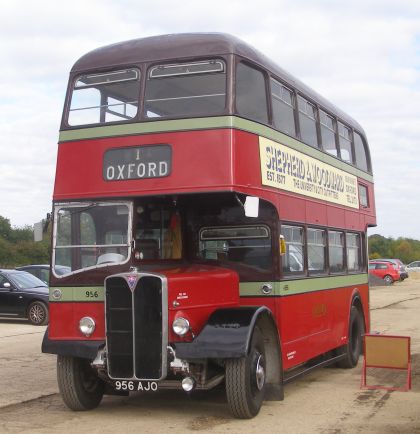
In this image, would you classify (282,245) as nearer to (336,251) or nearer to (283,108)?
(283,108)

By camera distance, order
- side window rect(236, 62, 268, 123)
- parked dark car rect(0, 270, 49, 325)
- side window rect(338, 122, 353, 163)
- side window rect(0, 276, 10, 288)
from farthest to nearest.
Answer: side window rect(0, 276, 10, 288)
parked dark car rect(0, 270, 49, 325)
side window rect(338, 122, 353, 163)
side window rect(236, 62, 268, 123)

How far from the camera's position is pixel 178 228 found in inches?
390

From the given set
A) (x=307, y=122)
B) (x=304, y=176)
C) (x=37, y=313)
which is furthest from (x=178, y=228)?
(x=37, y=313)

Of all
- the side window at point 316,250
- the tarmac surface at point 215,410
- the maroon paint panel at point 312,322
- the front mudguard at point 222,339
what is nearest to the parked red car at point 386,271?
the maroon paint panel at point 312,322

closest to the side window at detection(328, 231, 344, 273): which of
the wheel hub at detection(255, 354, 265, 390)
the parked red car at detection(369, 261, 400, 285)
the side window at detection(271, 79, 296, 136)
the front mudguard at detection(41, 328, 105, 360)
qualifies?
the side window at detection(271, 79, 296, 136)

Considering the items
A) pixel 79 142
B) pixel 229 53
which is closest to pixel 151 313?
pixel 79 142

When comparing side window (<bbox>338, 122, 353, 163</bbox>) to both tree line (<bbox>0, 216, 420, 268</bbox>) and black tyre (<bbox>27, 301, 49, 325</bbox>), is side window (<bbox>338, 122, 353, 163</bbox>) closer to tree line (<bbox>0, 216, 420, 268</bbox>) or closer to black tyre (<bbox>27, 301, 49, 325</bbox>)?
black tyre (<bbox>27, 301, 49, 325</bbox>)

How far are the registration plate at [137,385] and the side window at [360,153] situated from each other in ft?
24.7

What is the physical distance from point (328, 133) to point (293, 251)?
3.09 metres

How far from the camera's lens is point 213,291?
29.1 feet

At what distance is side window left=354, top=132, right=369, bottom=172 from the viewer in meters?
14.5

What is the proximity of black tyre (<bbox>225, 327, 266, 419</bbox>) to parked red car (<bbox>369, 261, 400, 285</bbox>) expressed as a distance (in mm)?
38774

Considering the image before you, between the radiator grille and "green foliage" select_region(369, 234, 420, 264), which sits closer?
the radiator grille

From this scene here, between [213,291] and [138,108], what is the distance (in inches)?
89.7
